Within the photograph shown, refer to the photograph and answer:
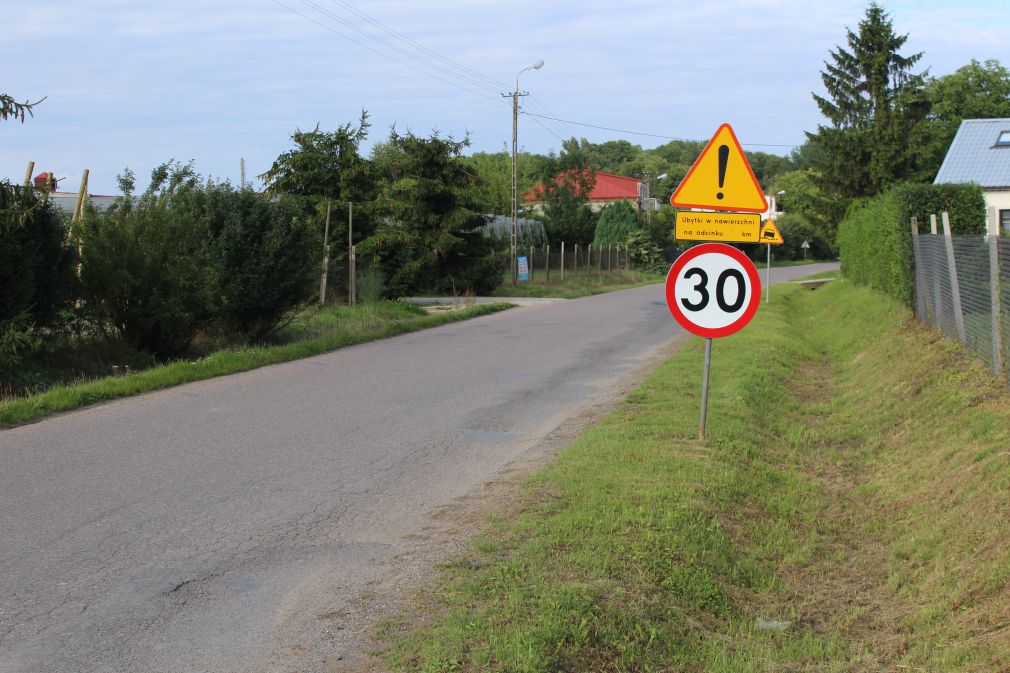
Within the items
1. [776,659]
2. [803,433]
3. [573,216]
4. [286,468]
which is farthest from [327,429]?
[573,216]

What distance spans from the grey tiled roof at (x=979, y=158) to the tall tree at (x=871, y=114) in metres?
1.65

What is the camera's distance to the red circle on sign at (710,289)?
796 centimetres

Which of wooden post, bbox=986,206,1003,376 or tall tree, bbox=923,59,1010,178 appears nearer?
wooden post, bbox=986,206,1003,376

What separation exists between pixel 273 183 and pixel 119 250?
47.8 ft

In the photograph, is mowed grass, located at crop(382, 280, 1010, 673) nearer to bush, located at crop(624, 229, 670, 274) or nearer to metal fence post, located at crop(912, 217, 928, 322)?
metal fence post, located at crop(912, 217, 928, 322)

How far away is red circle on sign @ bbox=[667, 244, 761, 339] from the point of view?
7957 millimetres

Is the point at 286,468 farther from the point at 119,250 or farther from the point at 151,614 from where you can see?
the point at 119,250

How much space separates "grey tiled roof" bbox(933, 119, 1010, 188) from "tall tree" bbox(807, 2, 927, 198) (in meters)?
1.65

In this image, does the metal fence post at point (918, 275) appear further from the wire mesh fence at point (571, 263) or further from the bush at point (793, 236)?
the bush at point (793, 236)

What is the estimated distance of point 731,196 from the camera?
8383 mm

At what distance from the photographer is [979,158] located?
139ft

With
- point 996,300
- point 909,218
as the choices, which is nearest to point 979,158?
point 909,218

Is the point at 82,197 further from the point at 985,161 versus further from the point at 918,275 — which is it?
the point at 985,161

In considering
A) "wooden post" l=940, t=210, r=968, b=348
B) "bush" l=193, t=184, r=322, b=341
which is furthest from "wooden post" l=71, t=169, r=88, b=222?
"wooden post" l=940, t=210, r=968, b=348
